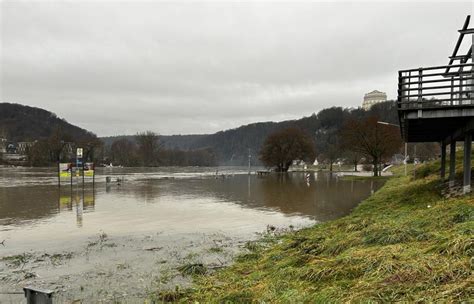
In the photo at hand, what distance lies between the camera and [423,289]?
4.73 meters

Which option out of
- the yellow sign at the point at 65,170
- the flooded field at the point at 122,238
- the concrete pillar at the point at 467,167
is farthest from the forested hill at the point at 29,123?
the concrete pillar at the point at 467,167

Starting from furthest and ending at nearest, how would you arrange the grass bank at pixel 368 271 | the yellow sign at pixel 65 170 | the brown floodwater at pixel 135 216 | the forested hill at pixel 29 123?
the forested hill at pixel 29 123, the yellow sign at pixel 65 170, the brown floodwater at pixel 135 216, the grass bank at pixel 368 271

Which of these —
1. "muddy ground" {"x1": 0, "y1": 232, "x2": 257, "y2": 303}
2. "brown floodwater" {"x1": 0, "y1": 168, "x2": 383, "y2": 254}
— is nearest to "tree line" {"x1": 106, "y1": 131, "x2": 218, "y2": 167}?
"brown floodwater" {"x1": 0, "y1": 168, "x2": 383, "y2": 254}

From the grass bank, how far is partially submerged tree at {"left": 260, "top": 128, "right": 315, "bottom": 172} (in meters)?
79.1

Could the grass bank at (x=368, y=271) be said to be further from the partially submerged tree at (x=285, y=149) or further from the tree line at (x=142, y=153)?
the tree line at (x=142, y=153)

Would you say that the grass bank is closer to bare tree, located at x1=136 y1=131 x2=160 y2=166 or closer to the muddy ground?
the muddy ground

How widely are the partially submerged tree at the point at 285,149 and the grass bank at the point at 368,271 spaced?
79064 millimetres

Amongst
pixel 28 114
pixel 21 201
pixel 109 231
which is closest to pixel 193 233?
pixel 109 231

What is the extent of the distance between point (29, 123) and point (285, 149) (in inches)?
5317

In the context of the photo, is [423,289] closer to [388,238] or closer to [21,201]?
[388,238]

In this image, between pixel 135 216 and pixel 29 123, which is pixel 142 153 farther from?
pixel 135 216

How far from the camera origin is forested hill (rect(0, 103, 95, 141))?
164 meters

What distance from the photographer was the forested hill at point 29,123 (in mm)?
163625

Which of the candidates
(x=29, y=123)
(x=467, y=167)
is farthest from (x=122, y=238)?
(x=29, y=123)
